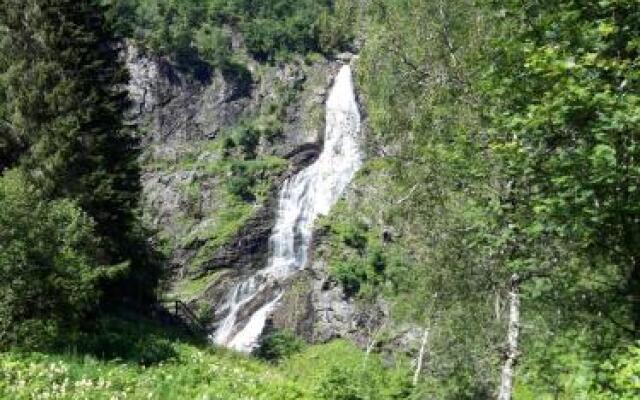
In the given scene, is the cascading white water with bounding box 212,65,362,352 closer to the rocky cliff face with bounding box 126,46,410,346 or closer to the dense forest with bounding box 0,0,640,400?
the rocky cliff face with bounding box 126,46,410,346

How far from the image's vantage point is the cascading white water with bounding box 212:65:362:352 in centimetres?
6769

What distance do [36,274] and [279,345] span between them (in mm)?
46803

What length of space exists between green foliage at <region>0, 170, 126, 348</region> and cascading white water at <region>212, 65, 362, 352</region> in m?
48.6

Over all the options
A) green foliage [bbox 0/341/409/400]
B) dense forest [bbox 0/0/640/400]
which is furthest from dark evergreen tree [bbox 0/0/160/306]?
green foliage [bbox 0/341/409/400]

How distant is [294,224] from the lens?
3044 inches

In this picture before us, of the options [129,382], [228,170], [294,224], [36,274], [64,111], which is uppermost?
[64,111]

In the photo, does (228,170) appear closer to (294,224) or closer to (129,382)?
(294,224)

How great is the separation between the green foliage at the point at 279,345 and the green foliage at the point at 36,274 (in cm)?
4282

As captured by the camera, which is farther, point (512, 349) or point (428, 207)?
point (428, 207)

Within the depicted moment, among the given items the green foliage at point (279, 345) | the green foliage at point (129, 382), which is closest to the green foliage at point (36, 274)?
the green foliage at point (129, 382)

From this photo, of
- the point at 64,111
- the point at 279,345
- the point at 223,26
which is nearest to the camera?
the point at 64,111

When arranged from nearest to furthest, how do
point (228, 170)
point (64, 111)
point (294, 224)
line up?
point (64, 111) < point (294, 224) < point (228, 170)

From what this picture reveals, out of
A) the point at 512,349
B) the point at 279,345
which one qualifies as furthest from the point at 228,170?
the point at 512,349

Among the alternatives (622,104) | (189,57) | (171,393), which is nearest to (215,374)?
(171,393)
